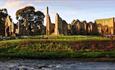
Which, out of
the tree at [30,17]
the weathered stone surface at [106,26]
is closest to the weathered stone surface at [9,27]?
the tree at [30,17]

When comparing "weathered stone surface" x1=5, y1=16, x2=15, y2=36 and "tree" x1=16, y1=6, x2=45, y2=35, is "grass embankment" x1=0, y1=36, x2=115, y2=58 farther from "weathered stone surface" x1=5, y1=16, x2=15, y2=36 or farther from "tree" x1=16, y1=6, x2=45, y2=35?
"tree" x1=16, y1=6, x2=45, y2=35

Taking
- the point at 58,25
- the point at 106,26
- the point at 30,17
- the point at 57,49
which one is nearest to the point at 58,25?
the point at 58,25

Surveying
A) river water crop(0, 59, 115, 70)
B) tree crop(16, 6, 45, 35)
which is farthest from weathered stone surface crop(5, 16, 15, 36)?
river water crop(0, 59, 115, 70)

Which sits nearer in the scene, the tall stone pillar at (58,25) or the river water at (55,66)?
the river water at (55,66)

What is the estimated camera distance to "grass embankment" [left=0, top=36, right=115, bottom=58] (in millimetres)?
55969

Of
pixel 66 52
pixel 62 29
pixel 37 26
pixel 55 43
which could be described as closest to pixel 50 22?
pixel 62 29

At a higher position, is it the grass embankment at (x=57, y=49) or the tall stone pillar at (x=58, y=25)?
the tall stone pillar at (x=58, y=25)

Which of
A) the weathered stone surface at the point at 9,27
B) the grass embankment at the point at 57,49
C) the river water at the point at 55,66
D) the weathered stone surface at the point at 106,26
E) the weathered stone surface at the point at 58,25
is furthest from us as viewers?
the weathered stone surface at the point at 106,26

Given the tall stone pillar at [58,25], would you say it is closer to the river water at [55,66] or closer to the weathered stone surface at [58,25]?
the weathered stone surface at [58,25]

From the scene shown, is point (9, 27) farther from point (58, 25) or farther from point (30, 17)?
point (58, 25)

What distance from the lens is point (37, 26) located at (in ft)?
341

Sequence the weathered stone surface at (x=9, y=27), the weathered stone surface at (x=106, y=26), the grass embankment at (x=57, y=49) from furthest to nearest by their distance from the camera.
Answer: the weathered stone surface at (x=106, y=26) → the weathered stone surface at (x=9, y=27) → the grass embankment at (x=57, y=49)

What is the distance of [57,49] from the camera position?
62156mm

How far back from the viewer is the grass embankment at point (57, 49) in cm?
5597
